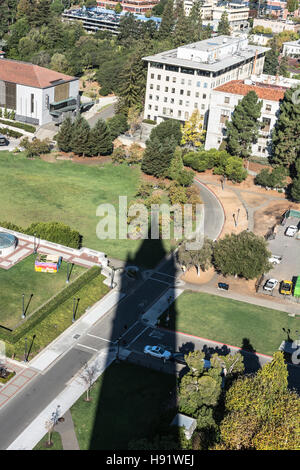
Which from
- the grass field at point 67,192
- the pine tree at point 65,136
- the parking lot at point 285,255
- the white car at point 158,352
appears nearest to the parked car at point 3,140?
the grass field at point 67,192

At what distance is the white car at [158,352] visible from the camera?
61859 mm

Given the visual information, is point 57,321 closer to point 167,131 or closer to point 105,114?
point 167,131

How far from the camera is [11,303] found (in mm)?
66562

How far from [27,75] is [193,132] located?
1554 inches

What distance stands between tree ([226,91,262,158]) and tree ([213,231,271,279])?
38718 mm

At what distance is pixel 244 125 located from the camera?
11000 centimetres

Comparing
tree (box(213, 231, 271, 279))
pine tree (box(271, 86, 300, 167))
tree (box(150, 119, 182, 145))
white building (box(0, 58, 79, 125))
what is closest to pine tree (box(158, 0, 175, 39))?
white building (box(0, 58, 79, 125))

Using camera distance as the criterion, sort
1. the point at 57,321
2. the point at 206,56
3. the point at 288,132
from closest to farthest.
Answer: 1. the point at 57,321
2. the point at 288,132
3. the point at 206,56

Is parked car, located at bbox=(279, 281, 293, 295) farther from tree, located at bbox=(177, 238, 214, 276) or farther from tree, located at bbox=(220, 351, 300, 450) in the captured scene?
tree, located at bbox=(220, 351, 300, 450)

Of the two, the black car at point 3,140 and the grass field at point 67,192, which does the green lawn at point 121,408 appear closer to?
the grass field at point 67,192

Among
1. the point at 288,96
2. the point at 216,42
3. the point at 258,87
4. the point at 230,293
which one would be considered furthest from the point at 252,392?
the point at 216,42

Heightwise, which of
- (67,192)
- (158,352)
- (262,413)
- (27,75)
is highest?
(27,75)

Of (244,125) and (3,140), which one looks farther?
(3,140)

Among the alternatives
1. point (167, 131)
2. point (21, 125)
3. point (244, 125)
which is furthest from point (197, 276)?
point (21, 125)
